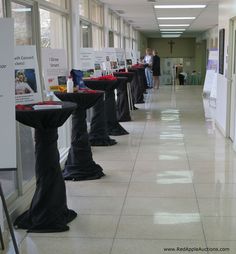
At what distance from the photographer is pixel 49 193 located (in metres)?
3.50

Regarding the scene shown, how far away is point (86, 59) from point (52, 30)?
96 cm

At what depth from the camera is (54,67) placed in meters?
4.79

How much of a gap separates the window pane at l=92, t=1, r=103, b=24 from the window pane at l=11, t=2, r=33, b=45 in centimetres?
499

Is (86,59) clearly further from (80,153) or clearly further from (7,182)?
(7,182)

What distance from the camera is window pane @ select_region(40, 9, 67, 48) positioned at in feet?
17.9

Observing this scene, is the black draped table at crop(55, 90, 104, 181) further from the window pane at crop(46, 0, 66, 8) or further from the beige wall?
the beige wall

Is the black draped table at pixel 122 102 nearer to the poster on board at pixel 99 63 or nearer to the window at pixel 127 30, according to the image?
the poster on board at pixel 99 63

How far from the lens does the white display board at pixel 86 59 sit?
6660 millimetres

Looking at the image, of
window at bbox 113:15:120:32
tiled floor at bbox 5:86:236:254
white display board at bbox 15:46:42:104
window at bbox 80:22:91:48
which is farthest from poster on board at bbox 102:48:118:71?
white display board at bbox 15:46:42:104

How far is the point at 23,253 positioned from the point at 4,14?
209 cm

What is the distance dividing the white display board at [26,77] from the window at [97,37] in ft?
19.8

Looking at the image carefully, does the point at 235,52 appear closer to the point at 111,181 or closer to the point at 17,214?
the point at 111,181

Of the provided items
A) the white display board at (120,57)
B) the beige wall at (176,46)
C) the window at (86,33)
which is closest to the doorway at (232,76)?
the window at (86,33)

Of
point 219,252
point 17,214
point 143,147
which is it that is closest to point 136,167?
point 143,147
